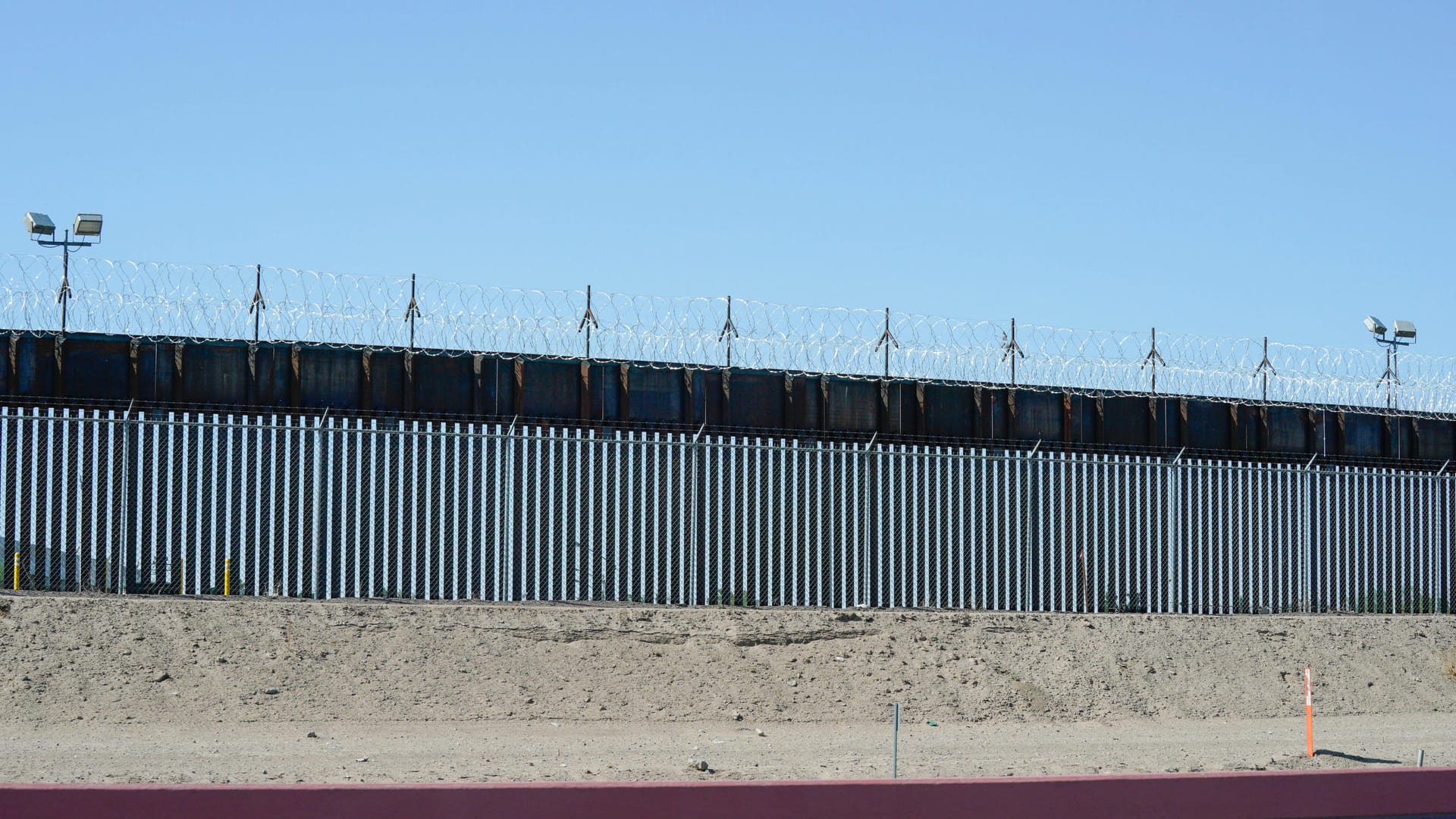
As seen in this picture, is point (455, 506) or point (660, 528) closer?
point (455, 506)

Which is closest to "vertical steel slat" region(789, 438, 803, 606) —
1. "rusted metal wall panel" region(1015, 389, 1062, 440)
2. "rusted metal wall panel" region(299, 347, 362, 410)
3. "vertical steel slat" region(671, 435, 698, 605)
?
"vertical steel slat" region(671, 435, 698, 605)

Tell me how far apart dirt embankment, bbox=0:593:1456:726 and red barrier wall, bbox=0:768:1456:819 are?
484 centimetres

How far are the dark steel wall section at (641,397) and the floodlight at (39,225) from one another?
1.36 metres

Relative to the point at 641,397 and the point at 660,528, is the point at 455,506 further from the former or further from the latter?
the point at 641,397

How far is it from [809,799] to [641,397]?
35.5 ft

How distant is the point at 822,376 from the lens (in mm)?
22953

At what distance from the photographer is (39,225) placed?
775 inches

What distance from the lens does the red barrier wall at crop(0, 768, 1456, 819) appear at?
1062 centimetres

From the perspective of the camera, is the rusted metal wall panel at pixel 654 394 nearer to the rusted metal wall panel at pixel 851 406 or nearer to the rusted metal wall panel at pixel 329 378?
the rusted metal wall panel at pixel 851 406

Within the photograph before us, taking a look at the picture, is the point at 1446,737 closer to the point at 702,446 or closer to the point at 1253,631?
the point at 1253,631

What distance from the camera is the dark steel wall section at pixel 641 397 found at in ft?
65.1

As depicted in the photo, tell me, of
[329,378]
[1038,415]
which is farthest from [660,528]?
[1038,415]

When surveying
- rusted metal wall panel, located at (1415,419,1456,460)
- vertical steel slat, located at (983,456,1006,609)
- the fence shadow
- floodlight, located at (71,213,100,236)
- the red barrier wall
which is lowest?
the fence shadow

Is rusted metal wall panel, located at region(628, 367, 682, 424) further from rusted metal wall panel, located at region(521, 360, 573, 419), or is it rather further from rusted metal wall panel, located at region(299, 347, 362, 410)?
rusted metal wall panel, located at region(299, 347, 362, 410)
